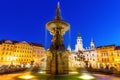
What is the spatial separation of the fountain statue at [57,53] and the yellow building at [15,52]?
168ft

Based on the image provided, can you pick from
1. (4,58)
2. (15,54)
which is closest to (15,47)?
(15,54)

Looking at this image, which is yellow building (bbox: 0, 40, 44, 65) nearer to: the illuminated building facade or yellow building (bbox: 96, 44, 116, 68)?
yellow building (bbox: 96, 44, 116, 68)

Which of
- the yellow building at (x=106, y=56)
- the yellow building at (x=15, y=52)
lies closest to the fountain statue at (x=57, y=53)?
the yellow building at (x=15, y=52)

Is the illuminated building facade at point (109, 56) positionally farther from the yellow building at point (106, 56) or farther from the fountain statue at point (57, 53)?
the fountain statue at point (57, 53)

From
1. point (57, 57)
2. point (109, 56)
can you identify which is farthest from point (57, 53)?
point (109, 56)

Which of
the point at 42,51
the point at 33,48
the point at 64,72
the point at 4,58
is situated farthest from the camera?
the point at 42,51

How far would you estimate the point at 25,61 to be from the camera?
263ft

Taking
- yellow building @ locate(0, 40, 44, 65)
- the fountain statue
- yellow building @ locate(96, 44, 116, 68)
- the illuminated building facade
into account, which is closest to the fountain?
the fountain statue

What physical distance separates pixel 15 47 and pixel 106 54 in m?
47.1

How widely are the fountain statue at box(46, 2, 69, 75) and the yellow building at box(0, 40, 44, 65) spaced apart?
168ft

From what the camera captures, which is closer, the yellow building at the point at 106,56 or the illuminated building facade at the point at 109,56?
the illuminated building facade at the point at 109,56

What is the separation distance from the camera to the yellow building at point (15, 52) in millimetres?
69394

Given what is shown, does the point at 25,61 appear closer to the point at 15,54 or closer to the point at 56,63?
the point at 15,54

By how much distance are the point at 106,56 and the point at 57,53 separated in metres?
63.4
